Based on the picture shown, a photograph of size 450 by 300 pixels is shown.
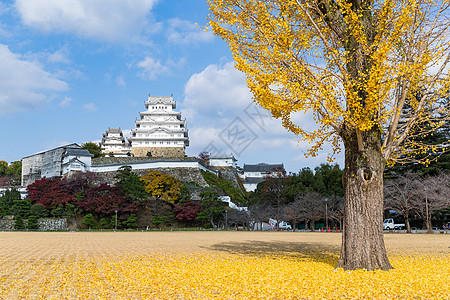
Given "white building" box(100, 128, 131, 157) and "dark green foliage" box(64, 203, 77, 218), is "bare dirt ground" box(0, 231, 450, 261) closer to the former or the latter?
"dark green foliage" box(64, 203, 77, 218)

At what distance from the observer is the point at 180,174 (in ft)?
161

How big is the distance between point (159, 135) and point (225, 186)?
15.7m

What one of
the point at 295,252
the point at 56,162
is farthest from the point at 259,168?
the point at 295,252

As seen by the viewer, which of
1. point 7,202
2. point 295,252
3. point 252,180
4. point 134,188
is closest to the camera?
point 295,252

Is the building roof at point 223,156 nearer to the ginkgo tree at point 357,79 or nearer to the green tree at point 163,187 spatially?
the green tree at point 163,187

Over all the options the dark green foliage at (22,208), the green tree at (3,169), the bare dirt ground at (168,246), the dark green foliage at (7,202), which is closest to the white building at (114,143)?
the green tree at (3,169)

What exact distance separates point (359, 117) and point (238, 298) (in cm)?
422

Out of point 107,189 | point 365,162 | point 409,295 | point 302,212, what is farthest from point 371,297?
point 107,189

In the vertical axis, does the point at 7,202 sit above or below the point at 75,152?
below

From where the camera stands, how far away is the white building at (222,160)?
59.7 meters

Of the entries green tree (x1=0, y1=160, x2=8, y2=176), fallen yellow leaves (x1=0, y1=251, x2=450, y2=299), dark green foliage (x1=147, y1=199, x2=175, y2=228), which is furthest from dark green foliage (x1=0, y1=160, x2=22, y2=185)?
fallen yellow leaves (x1=0, y1=251, x2=450, y2=299)

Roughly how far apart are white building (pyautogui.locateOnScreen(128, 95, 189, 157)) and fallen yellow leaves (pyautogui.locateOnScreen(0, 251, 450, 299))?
51.2 metres

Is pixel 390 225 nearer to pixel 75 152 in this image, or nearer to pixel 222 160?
pixel 222 160

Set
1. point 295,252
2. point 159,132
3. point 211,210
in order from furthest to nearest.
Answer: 1. point 159,132
2. point 211,210
3. point 295,252
